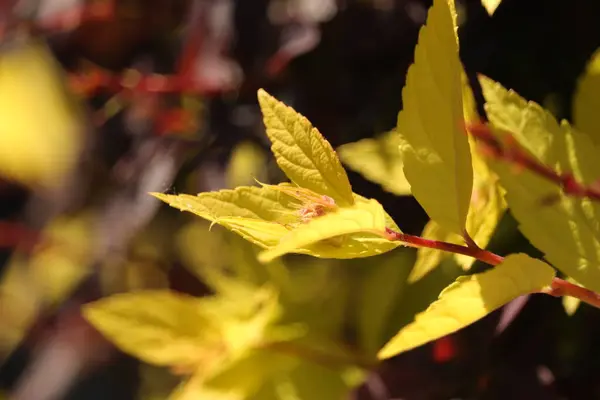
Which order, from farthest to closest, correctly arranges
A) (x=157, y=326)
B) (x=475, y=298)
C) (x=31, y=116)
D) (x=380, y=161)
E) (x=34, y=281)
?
(x=31, y=116), (x=34, y=281), (x=157, y=326), (x=380, y=161), (x=475, y=298)

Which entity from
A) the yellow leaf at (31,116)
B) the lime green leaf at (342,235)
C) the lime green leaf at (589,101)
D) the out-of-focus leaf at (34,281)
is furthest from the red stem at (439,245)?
the yellow leaf at (31,116)

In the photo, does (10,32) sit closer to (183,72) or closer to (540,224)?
(183,72)

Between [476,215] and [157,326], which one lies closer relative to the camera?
[476,215]

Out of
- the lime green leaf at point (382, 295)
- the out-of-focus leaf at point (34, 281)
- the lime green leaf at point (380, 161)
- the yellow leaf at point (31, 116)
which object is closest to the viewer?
the lime green leaf at point (380, 161)

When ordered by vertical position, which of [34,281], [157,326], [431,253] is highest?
[431,253]

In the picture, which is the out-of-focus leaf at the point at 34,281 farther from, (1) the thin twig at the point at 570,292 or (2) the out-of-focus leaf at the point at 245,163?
(1) the thin twig at the point at 570,292

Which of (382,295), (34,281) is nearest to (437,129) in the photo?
(382,295)

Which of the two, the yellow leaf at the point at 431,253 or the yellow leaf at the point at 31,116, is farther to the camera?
the yellow leaf at the point at 31,116

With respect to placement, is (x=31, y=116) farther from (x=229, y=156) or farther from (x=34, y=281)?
(x=229, y=156)
